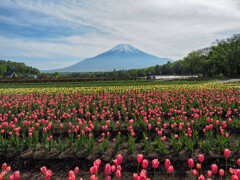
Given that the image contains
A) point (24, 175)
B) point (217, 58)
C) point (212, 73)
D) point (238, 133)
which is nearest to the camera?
point (24, 175)

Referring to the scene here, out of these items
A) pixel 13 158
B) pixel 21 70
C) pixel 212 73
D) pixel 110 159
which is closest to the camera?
pixel 110 159

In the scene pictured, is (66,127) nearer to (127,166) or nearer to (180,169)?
(127,166)

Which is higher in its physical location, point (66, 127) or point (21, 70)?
point (21, 70)

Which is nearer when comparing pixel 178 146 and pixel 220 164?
pixel 220 164

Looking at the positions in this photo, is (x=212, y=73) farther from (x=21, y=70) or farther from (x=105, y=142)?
(x=21, y=70)

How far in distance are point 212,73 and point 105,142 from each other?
234 ft

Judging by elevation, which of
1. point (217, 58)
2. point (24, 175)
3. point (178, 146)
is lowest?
point (24, 175)

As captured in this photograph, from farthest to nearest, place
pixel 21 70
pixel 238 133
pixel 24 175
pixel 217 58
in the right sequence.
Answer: pixel 21 70 < pixel 217 58 < pixel 238 133 < pixel 24 175

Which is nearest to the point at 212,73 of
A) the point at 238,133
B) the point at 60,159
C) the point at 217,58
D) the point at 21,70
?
the point at 217,58

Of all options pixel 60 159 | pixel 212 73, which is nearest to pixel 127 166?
pixel 60 159

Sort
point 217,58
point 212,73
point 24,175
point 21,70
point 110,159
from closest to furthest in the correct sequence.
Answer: point 24,175
point 110,159
point 217,58
point 212,73
point 21,70

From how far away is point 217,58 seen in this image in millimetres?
60000

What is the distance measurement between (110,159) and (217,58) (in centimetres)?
6729

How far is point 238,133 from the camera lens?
576 centimetres
